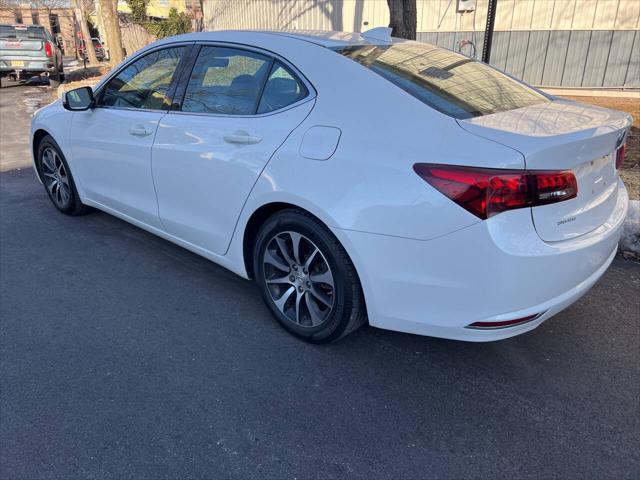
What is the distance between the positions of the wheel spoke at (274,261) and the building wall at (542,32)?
11.1 metres

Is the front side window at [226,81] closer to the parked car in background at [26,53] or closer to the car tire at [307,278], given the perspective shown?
the car tire at [307,278]

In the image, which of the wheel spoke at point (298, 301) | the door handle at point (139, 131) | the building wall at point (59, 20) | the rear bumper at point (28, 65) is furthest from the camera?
the building wall at point (59, 20)

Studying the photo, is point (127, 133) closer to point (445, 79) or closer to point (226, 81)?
point (226, 81)

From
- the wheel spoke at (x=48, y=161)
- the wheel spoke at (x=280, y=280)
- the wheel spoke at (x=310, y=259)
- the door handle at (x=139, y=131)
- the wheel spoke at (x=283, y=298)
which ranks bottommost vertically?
the wheel spoke at (x=283, y=298)

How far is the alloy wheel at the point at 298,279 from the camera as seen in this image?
293 centimetres

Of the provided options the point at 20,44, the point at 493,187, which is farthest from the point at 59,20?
the point at 493,187

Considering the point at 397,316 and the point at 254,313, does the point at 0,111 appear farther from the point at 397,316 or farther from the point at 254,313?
the point at 397,316

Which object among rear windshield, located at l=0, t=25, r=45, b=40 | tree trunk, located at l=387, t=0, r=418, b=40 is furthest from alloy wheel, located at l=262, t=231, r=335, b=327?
rear windshield, located at l=0, t=25, r=45, b=40

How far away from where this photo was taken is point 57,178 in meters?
5.04

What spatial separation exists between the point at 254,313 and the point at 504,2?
1228 cm

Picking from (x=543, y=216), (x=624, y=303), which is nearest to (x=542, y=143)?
(x=543, y=216)

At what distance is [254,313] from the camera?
348cm

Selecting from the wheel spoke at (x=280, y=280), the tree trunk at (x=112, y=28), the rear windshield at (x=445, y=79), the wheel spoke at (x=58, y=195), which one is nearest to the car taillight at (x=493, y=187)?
the rear windshield at (x=445, y=79)

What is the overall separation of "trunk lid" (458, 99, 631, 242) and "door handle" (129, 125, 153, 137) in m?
2.24
